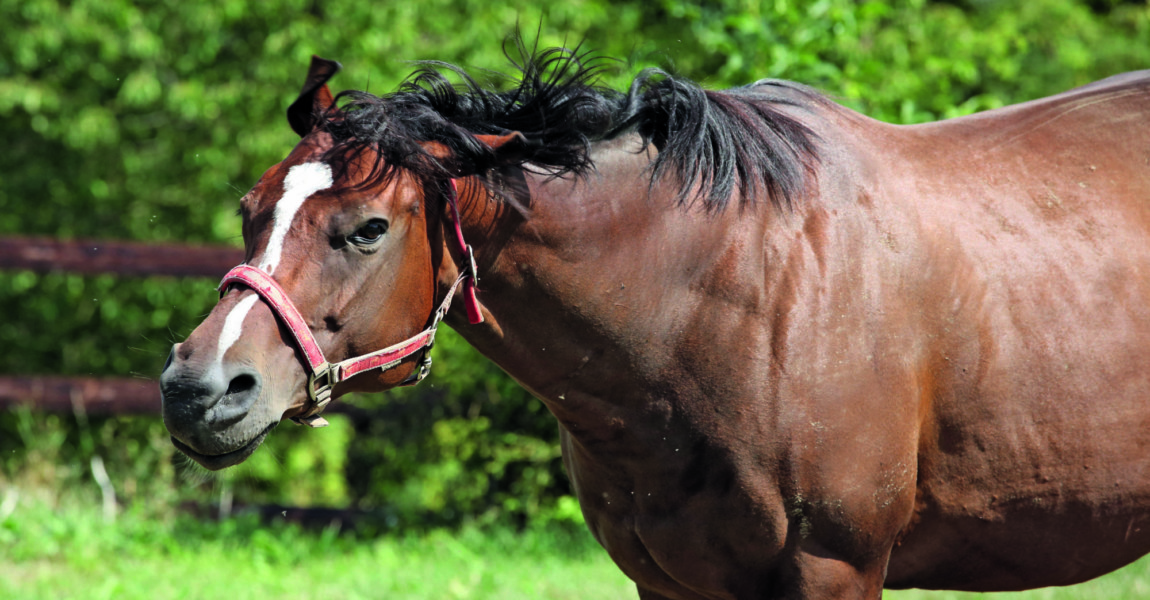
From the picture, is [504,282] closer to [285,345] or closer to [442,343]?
[285,345]

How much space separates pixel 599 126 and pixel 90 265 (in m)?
4.73

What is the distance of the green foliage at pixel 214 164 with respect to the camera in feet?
20.6

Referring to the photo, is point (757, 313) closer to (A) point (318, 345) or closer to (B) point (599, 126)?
(B) point (599, 126)

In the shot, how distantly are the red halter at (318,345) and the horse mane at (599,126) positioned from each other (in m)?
0.21

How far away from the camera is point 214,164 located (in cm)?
763

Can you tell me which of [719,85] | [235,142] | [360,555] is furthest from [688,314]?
[235,142]

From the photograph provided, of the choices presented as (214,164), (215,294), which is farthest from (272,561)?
(214,164)

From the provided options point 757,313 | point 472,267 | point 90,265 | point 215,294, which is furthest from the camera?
point 215,294

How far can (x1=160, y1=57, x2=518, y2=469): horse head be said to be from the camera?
2039 millimetres

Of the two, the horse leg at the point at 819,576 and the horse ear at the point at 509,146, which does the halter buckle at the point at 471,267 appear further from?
the horse leg at the point at 819,576

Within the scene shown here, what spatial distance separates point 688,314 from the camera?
7.95ft

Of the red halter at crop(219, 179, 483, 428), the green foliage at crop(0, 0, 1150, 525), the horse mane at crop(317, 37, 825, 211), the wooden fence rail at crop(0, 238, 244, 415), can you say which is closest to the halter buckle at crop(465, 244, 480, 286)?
the red halter at crop(219, 179, 483, 428)

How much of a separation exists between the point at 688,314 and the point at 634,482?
1.53 ft

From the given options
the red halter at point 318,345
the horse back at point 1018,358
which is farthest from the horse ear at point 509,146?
the horse back at point 1018,358
